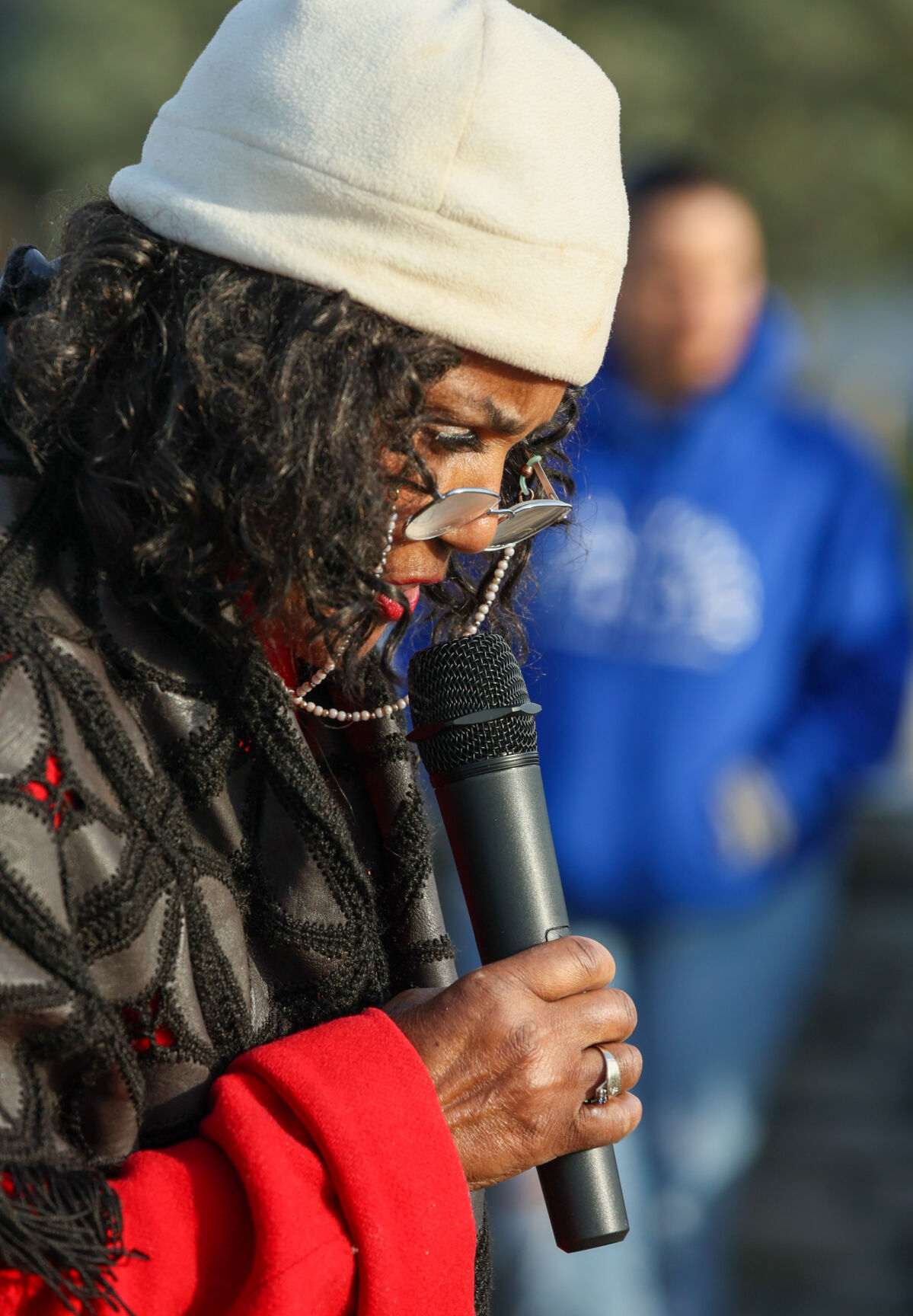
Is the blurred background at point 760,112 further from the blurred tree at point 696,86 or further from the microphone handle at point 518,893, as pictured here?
the microphone handle at point 518,893

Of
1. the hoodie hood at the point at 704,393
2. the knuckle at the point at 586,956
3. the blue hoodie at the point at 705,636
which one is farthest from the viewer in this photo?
the hoodie hood at the point at 704,393

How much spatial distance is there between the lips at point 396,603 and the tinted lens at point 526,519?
0.12 metres

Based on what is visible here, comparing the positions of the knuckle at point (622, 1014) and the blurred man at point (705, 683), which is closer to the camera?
the knuckle at point (622, 1014)

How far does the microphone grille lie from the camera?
1.85 metres

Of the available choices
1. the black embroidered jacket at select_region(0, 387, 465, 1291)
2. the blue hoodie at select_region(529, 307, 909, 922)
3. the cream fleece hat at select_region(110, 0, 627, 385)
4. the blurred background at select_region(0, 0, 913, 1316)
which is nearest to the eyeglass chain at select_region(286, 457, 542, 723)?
the black embroidered jacket at select_region(0, 387, 465, 1291)

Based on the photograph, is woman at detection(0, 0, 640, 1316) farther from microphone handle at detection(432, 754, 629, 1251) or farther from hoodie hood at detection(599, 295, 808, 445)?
hoodie hood at detection(599, 295, 808, 445)

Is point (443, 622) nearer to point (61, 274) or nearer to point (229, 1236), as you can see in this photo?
point (61, 274)

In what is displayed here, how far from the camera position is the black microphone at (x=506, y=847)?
1.81 m

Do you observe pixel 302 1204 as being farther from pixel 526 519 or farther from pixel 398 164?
pixel 398 164

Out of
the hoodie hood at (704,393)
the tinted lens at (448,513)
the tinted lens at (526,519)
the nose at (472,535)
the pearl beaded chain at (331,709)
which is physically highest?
the tinted lens at (448,513)

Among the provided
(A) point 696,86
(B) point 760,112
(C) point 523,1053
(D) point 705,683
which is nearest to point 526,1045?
(C) point 523,1053

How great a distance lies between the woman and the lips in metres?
0.01

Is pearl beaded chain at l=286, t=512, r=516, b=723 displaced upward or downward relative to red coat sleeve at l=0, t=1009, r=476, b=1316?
upward

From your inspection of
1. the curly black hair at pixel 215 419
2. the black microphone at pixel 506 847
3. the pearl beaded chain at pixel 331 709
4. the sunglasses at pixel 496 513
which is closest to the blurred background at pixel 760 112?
the sunglasses at pixel 496 513
